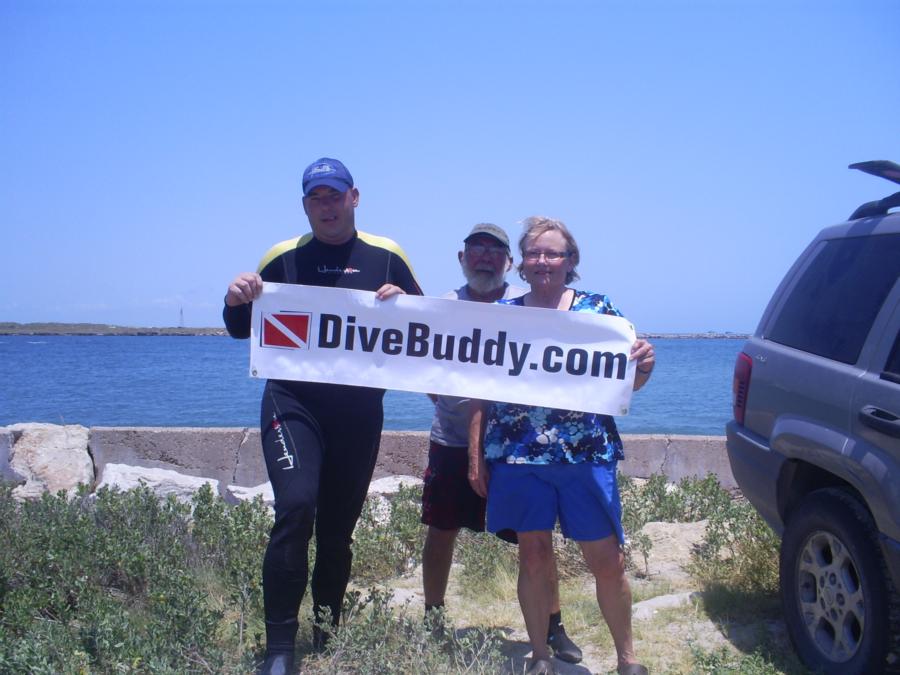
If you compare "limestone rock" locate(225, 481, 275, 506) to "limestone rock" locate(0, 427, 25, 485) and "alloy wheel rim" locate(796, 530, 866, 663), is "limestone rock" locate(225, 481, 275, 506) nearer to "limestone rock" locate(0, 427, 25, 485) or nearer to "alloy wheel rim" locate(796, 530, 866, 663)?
"limestone rock" locate(0, 427, 25, 485)

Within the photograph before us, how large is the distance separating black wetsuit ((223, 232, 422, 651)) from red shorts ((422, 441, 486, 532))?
14.4 inches

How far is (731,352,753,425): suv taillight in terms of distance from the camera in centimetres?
457

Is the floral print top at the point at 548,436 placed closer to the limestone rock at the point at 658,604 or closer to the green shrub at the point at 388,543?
the limestone rock at the point at 658,604

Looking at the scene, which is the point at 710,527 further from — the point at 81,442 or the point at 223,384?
the point at 223,384

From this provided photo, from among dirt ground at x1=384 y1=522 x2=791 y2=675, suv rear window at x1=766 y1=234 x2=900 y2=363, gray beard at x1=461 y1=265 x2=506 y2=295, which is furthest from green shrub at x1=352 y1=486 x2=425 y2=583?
suv rear window at x1=766 y1=234 x2=900 y2=363

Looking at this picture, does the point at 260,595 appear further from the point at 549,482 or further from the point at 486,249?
the point at 486,249

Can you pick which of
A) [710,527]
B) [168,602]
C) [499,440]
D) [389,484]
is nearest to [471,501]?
[499,440]

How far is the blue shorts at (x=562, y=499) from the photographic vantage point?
3.78m

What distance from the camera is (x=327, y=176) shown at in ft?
13.1

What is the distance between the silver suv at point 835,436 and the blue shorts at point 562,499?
3.01 ft

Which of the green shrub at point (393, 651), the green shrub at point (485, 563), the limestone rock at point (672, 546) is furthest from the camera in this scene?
the limestone rock at point (672, 546)

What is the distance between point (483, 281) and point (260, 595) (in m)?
2.03

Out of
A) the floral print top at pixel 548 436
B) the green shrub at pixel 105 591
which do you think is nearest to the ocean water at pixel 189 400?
the green shrub at pixel 105 591

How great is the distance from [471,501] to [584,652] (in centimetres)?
96
